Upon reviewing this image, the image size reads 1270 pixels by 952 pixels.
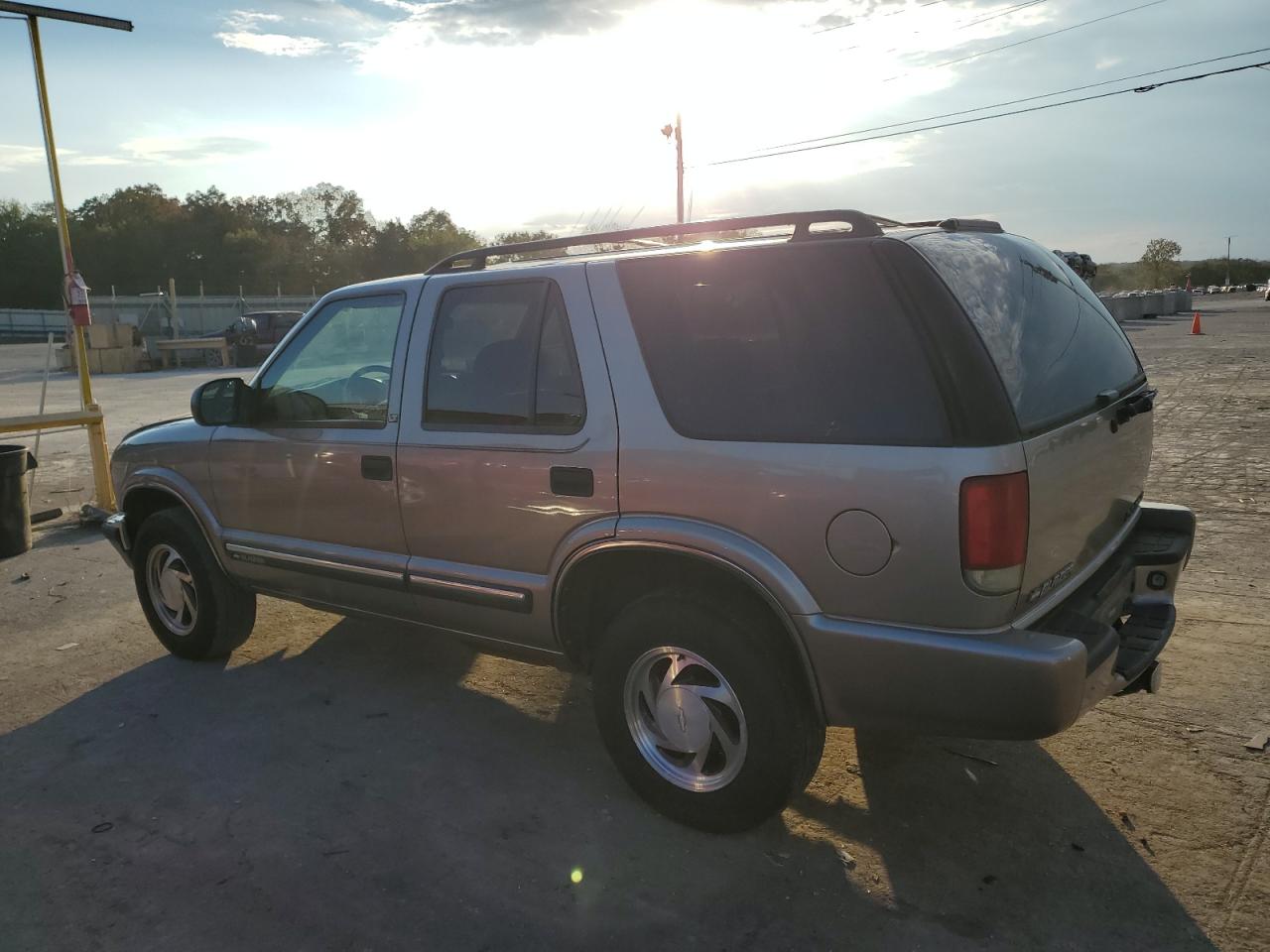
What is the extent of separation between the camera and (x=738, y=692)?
289 cm

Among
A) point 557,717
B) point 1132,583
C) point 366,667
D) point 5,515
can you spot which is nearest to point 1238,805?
point 1132,583

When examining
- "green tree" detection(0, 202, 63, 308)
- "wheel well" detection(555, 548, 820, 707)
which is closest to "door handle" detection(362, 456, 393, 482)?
"wheel well" detection(555, 548, 820, 707)

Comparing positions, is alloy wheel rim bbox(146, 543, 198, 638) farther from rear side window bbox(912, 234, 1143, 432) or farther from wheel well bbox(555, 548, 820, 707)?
rear side window bbox(912, 234, 1143, 432)

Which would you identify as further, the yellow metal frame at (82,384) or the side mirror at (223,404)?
the yellow metal frame at (82,384)

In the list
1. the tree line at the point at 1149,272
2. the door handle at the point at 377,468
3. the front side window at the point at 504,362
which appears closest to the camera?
the front side window at the point at 504,362

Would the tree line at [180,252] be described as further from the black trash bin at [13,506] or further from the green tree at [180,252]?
the black trash bin at [13,506]

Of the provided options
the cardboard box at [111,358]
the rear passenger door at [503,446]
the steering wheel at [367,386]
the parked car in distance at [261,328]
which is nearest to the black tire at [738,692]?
the rear passenger door at [503,446]

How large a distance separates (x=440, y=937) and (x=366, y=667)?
2.24 m

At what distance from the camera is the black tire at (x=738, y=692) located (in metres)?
2.85

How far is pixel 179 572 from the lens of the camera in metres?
4.82

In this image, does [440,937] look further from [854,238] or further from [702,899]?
[854,238]

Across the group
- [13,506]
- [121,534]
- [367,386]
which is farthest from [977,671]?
[13,506]

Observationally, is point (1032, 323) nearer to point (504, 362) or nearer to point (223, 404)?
point (504, 362)

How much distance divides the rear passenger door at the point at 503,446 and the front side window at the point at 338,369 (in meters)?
0.24
